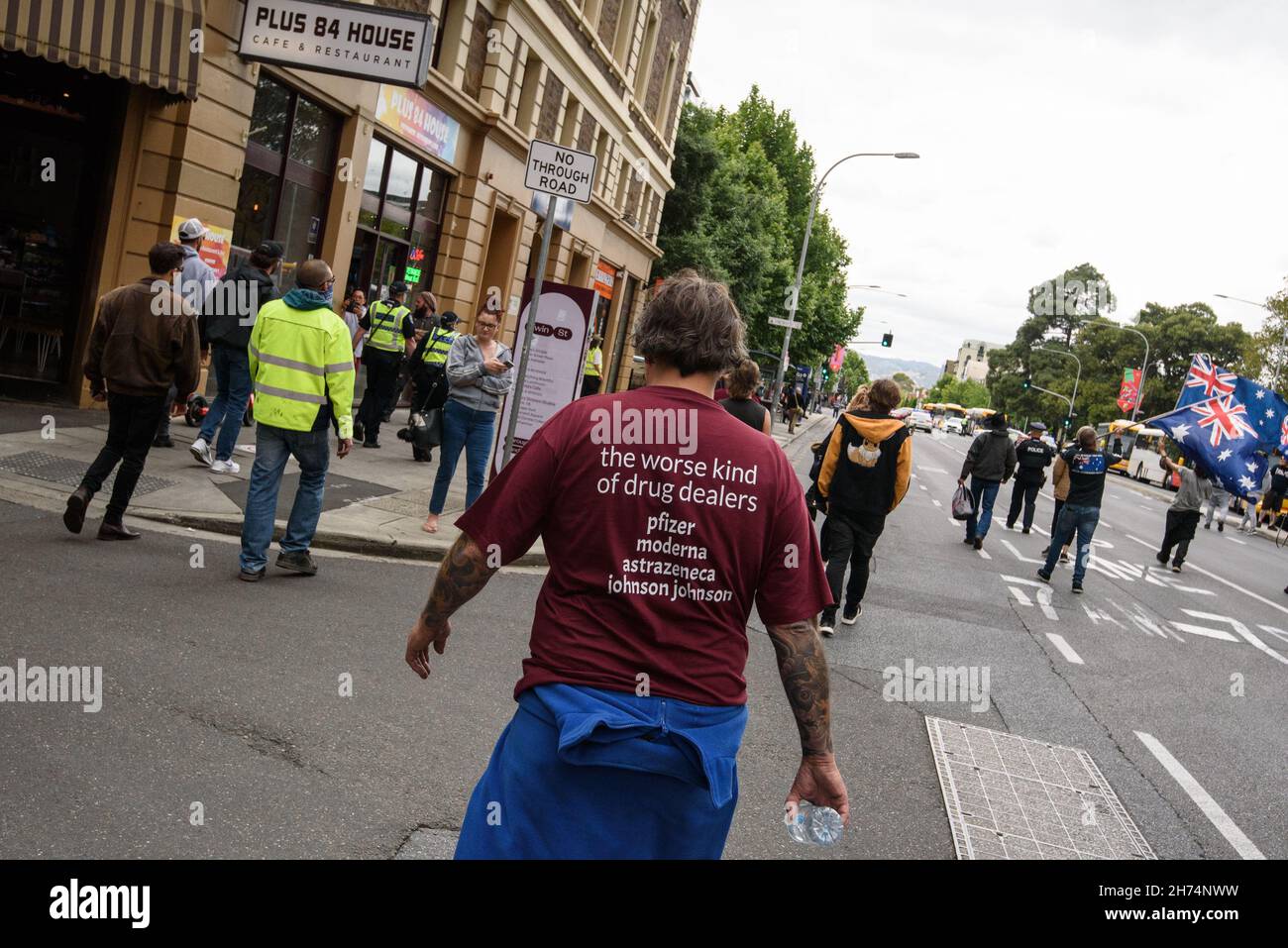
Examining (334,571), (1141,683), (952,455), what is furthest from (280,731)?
(952,455)

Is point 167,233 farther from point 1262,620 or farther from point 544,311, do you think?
point 1262,620

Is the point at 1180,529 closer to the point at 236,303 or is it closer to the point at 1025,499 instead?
the point at 1025,499

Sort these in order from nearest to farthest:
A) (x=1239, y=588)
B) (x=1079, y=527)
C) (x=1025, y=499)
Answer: (x=1079, y=527) < (x=1239, y=588) < (x=1025, y=499)

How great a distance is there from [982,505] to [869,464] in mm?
7822

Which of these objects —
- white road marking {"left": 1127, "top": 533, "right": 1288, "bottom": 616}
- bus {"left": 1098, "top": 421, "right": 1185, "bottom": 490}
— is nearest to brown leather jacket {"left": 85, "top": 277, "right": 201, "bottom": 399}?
white road marking {"left": 1127, "top": 533, "right": 1288, "bottom": 616}

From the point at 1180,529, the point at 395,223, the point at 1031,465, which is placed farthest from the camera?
the point at 395,223

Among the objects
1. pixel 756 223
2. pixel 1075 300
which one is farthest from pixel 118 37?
pixel 1075 300

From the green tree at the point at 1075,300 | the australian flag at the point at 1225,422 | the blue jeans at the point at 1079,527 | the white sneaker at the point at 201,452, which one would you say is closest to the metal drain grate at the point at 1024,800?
the white sneaker at the point at 201,452

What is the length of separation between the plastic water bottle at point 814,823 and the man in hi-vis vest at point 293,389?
480cm

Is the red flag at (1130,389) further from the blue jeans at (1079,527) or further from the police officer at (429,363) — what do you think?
the police officer at (429,363)

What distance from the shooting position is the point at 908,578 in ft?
39.0

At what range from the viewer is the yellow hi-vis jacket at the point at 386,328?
1322 centimetres

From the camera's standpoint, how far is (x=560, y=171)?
31.7ft
